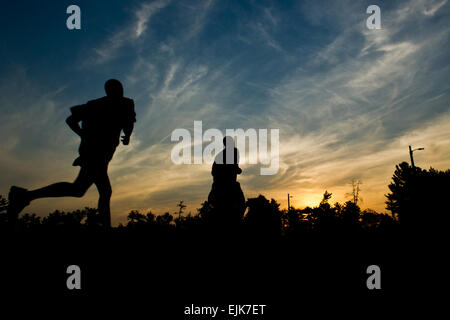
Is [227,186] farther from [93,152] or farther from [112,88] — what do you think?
[112,88]

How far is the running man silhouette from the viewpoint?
397cm

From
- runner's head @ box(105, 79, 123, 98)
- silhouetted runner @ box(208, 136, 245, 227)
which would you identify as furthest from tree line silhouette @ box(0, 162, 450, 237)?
runner's head @ box(105, 79, 123, 98)

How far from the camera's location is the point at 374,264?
3033 millimetres

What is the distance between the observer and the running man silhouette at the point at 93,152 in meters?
3.97

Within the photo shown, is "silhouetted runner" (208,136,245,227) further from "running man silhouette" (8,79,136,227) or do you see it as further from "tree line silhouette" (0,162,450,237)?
"running man silhouette" (8,79,136,227)

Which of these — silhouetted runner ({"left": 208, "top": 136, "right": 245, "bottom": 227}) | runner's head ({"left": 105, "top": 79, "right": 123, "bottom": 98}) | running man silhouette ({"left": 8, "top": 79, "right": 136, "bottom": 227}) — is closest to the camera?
running man silhouette ({"left": 8, "top": 79, "right": 136, "bottom": 227})

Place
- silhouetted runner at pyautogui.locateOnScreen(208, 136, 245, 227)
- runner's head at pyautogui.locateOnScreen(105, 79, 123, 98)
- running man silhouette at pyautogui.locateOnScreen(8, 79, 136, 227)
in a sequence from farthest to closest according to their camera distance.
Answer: silhouetted runner at pyautogui.locateOnScreen(208, 136, 245, 227)
runner's head at pyautogui.locateOnScreen(105, 79, 123, 98)
running man silhouette at pyautogui.locateOnScreen(8, 79, 136, 227)

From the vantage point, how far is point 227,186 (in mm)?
5898

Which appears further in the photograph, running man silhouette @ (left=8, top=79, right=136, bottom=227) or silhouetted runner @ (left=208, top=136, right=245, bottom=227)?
silhouetted runner @ (left=208, top=136, right=245, bottom=227)

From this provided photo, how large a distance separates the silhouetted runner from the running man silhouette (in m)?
2.40

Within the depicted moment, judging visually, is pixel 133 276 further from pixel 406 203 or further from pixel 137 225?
pixel 406 203

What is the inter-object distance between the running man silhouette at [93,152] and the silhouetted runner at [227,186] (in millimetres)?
2403

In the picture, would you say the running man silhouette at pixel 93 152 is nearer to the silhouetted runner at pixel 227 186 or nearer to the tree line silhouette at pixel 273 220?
the tree line silhouette at pixel 273 220

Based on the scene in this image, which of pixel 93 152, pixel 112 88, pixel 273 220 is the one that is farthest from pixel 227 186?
pixel 112 88
